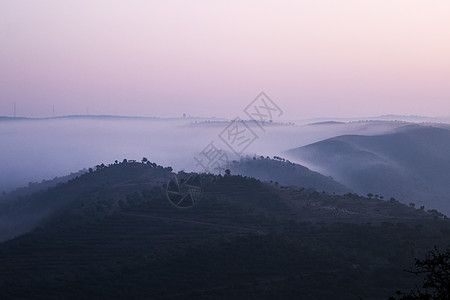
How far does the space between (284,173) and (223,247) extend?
58.2 meters

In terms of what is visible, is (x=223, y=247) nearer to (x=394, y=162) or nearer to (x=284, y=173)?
(x=284, y=173)

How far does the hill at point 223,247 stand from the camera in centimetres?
3497

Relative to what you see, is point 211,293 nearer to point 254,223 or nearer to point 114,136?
point 254,223

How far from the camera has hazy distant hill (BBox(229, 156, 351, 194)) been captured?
90000mm

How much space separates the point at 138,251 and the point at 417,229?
20.1 metres

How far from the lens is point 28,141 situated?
186250mm

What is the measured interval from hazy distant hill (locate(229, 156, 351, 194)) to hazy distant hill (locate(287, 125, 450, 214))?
11.7 meters

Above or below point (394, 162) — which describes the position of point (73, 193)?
below

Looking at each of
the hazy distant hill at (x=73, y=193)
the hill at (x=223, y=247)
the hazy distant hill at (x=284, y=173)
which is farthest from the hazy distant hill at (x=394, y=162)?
the hill at (x=223, y=247)

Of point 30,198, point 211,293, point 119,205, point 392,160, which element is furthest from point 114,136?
point 211,293

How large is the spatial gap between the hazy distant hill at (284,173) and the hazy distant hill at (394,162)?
11741 mm

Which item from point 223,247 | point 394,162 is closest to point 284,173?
point 394,162

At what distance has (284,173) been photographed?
97.9 m

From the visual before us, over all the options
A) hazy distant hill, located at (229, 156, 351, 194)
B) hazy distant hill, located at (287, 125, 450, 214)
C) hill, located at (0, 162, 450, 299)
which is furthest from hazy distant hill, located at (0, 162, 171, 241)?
hazy distant hill, located at (287, 125, 450, 214)
